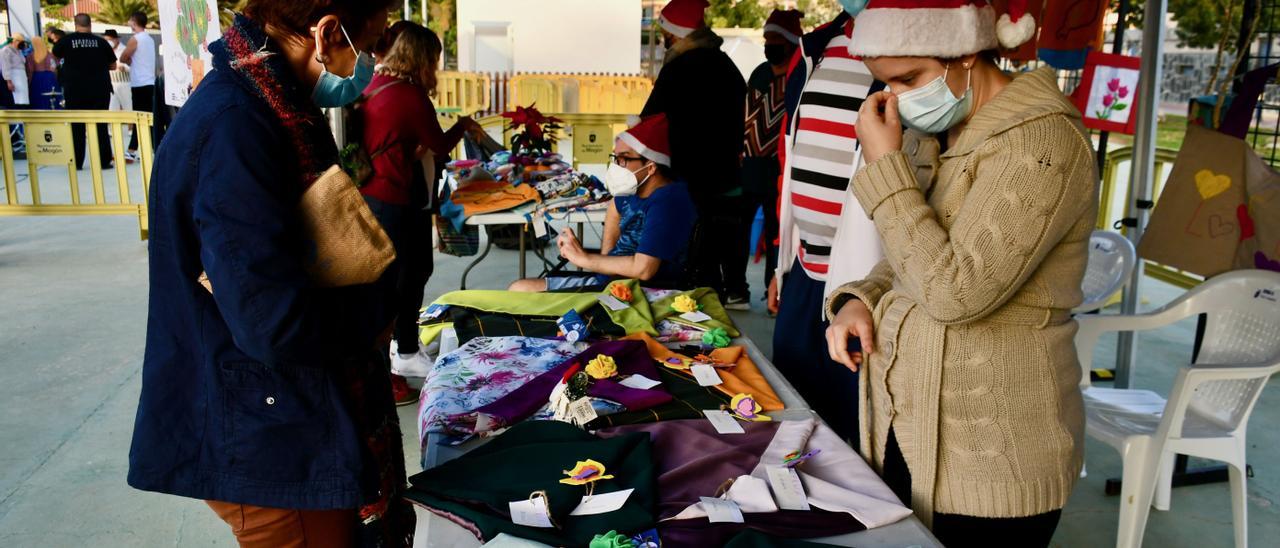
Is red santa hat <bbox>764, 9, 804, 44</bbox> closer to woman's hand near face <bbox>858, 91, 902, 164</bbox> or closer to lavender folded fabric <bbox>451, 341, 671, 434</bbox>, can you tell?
lavender folded fabric <bbox>451, 341, 671, 434</bbox>

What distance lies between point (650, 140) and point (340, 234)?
2.12 meters

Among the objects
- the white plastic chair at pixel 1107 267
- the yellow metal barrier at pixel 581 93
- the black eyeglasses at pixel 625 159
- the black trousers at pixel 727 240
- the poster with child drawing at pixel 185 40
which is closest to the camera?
the poster with child drawing at pixel 185 40

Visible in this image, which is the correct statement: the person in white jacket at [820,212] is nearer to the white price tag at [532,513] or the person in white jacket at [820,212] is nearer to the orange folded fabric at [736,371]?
the orange folded fabric at [736,371]

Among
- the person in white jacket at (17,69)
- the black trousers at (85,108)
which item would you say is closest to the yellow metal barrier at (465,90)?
the black trousers at (85,108)

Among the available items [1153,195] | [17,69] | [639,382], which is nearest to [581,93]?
[17,69]

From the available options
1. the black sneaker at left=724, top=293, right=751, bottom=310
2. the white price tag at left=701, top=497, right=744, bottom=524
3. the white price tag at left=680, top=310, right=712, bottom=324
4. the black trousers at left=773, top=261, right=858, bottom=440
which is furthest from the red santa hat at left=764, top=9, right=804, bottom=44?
the white price tag at left=701, top=497, right=744, bottom=524

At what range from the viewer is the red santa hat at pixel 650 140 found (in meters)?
3.35

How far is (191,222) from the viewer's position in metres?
1.30

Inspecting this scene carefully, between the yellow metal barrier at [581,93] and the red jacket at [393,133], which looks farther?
the yellow metal barrier at [581,93]

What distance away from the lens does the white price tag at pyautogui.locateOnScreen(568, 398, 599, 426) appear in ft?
6.41

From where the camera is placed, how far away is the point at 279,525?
145 cm

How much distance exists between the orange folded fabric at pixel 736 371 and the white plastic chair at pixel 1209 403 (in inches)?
47.4

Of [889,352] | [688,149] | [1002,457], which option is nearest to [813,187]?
[889,352]

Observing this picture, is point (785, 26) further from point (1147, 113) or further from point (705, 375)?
point (705, 375)
